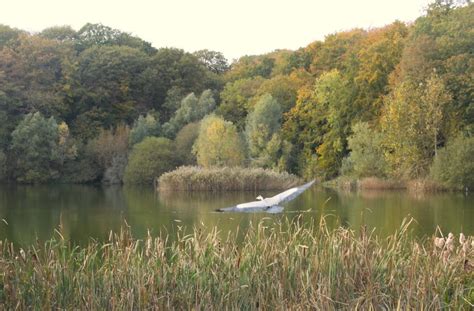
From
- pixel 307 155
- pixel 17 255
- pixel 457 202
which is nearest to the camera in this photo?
pixel 17 255

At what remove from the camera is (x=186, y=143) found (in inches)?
1576

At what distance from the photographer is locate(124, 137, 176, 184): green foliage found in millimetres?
38812

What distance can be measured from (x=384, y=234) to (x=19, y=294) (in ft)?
A: 29.7

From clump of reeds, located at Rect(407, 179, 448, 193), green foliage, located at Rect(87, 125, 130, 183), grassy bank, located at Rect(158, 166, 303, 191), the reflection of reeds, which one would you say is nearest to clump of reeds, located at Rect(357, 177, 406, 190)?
clump of reeds, located at Rect(407, 179, 448, 193)

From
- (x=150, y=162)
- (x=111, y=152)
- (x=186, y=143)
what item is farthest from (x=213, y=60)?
(x=150, y=162)

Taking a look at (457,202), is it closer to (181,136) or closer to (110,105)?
(181,136)

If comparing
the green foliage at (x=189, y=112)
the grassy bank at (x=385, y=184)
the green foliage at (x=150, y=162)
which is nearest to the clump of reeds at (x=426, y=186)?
the grassy bank at (x=385, y=184)

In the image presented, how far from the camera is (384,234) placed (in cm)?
1386

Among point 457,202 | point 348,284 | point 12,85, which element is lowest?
point 457,202

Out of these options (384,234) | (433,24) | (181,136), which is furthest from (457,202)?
(181,136)

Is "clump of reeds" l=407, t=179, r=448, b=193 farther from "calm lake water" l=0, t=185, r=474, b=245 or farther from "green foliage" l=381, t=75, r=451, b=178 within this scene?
"calm lake water" l=0, t=185, r=474, b=245

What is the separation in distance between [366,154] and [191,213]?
1546 cm

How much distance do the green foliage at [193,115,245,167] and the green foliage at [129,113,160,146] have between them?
6.36m

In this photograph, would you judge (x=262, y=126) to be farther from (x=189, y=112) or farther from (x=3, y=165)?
(x=3, y=165)
